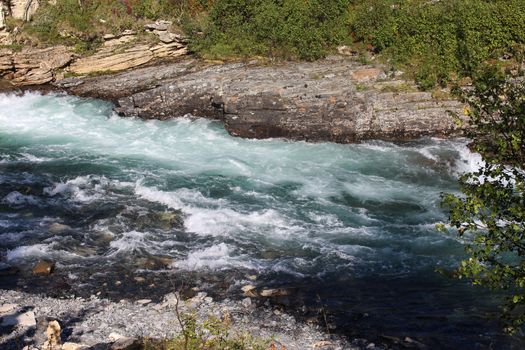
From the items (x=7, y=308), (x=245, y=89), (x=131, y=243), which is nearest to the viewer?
(x=7, y=308)

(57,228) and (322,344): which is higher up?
(57,228)

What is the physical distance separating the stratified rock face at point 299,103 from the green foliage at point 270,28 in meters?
1.83

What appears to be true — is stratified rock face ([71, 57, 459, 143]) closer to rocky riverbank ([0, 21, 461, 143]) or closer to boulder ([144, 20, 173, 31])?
rocky riverbank ([0, 21, 461, 143])

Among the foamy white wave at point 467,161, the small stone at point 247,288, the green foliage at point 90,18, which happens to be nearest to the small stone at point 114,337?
the small stone at point 247,288

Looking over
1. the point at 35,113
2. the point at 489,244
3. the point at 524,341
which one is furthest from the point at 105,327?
the point at 35,113

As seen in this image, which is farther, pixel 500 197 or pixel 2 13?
pixel 2 13

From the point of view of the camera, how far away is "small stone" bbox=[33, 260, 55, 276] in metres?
13.7

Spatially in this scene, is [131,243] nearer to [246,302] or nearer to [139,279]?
[139,279]

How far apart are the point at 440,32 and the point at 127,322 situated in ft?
73.4

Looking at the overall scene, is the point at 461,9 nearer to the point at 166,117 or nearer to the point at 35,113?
the point at 166,117

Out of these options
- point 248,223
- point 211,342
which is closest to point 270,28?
point 248,223

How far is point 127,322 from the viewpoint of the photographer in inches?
452

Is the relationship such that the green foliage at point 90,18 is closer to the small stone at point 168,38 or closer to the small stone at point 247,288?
the small stone at point 168,38

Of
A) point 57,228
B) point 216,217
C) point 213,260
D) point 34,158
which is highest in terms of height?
point 34,158
